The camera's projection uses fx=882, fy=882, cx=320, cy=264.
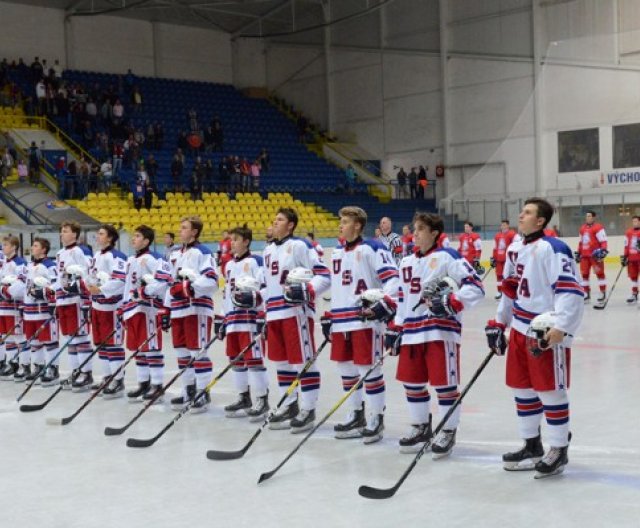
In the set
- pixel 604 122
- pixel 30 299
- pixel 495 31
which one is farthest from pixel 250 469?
→ pixel 495 31

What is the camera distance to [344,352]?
241 inches

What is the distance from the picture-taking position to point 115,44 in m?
29.1

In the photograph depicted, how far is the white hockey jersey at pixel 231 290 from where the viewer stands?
698 centimetres

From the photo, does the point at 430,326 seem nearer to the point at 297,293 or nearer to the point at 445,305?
the point at 445,305

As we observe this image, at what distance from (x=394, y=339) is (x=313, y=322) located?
1.04 meters

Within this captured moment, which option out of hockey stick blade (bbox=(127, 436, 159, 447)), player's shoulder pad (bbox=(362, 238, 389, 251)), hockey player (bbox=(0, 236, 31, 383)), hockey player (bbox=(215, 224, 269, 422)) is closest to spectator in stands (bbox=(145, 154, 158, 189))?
hockey player (bbox=(0, 236, 31, 383))

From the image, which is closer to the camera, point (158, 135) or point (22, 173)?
point (22, 173)

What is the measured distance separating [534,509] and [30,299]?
6.26 m

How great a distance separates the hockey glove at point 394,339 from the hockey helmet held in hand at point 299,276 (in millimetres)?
858

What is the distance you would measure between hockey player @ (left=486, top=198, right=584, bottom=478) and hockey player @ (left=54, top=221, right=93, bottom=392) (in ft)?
15.1

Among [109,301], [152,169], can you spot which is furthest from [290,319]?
[152,169]

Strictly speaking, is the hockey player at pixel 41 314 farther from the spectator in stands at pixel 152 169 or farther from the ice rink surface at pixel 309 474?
the spectator in stands at pixel 152 169

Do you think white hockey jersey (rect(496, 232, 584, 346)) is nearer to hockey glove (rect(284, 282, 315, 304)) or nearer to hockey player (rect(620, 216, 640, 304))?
hockey glove (rect(284, 282, 315, 304))

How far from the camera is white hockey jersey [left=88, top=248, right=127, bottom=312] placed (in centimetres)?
803
